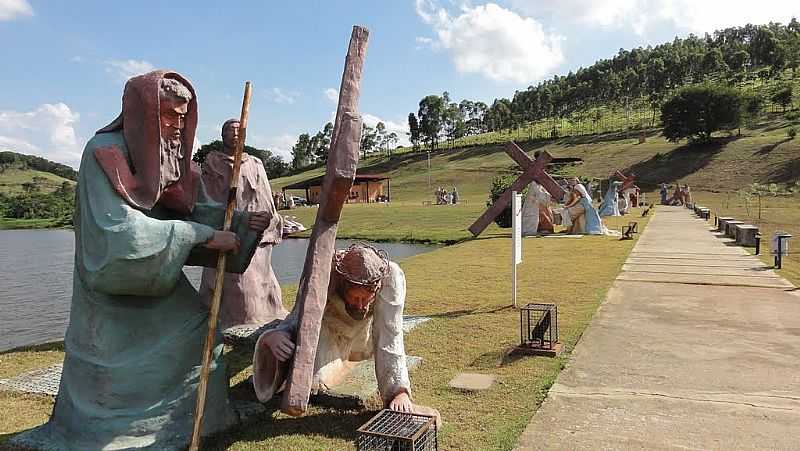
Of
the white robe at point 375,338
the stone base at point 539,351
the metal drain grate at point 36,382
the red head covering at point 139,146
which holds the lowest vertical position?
the metal drain grate at point 36,382

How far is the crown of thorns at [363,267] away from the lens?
13.0ft

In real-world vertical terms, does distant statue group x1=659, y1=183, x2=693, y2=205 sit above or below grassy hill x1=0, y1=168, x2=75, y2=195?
below

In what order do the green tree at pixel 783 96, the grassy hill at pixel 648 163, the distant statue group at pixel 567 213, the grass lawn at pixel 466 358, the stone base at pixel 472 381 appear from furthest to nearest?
the green tree at pixel 783 96, the grassy hill at pixel 648 163, the distant statue group at pixel 567 213, the stone base at pixel 472 381, the grass lawn at pixel 466 358

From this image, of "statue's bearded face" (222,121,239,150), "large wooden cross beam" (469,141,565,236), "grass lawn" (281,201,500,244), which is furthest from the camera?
"grass lawn" (281,201,500,244)

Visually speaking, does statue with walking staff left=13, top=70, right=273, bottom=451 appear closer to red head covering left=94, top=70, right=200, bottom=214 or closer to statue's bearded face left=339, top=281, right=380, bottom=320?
red head covering left=94, top=70, right=200, bottom=214

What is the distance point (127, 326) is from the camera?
346 centimetres

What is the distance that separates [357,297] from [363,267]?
0.82 feet

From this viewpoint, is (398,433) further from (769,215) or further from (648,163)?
(648,163)

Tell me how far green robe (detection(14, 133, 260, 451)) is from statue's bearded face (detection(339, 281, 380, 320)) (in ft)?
2.48

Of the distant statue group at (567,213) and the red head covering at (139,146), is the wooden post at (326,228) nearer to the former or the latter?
the red head covering at (139,146)

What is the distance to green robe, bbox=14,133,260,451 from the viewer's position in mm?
3184

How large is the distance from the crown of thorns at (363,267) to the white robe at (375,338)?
5.8 inches

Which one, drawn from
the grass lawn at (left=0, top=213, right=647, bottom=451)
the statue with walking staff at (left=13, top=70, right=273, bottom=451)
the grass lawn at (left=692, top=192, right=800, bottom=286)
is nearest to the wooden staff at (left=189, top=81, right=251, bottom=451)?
the statue with walking staff at (left=13, top=70, right=273, bottom=451)

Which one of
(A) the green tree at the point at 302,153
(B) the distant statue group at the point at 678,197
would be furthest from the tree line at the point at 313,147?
(B) the distant statue group at the point at 678,197
